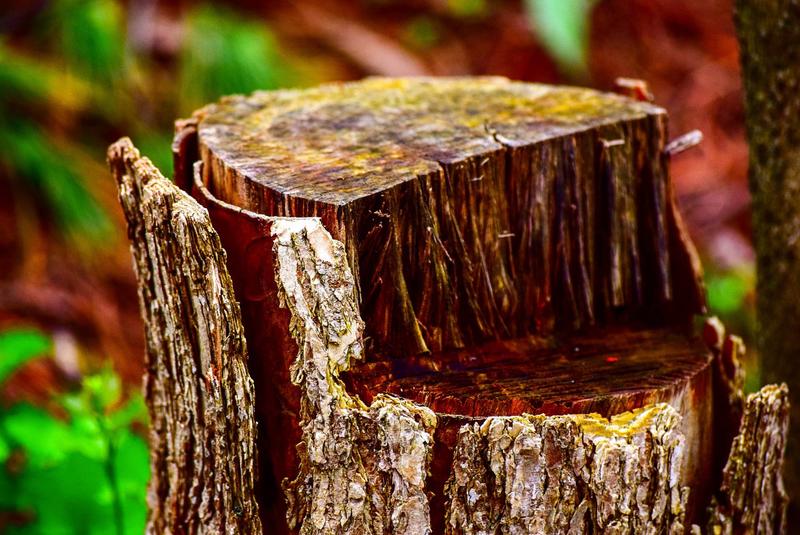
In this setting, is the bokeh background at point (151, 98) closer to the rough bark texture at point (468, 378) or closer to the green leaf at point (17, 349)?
the green leaf at point (17, 349)

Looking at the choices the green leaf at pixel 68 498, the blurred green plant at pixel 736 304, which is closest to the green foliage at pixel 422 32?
the blurred green plant at pixel 736 304

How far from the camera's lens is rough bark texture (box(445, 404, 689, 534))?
1.18 metres

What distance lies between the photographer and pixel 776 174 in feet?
5.60

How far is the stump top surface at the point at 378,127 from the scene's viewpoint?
1.35 m

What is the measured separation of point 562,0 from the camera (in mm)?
3377

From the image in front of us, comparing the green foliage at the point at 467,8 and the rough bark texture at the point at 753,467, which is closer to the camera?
the rough bark texture at the point at 753,467

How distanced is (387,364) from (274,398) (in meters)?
0.19

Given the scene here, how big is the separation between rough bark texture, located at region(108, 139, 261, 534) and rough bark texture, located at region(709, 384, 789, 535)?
74cm

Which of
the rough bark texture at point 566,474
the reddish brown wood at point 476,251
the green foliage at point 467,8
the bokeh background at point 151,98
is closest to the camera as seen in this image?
the rough bark texture at point 566,474

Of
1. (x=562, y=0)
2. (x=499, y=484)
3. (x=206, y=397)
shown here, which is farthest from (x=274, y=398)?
(x=562, y=0)

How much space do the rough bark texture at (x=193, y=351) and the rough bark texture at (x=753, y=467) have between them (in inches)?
29.1

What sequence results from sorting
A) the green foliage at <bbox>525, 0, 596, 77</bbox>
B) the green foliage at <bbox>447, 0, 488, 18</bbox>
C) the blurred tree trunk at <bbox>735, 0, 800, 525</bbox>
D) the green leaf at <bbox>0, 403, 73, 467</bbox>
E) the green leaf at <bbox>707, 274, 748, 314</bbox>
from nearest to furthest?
the blurred tree trunk at <bbox>735, 0, 800, 525</bbox>
the green leaf at <bbox>0, 403, 73, 467</bbox>
the green foliage at <bbox>525, 0, 596, 77</bbox>
the green leaf at <bbox>707, 274, 748, 314</bbox>
the green foliage at <bbox>447, 0, 488, 18</bbox>

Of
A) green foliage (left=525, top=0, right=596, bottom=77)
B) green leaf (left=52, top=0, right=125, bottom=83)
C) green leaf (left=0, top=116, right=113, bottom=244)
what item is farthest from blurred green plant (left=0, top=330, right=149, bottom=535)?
green foliage (left=525, top=0, right=596, bottom=77)

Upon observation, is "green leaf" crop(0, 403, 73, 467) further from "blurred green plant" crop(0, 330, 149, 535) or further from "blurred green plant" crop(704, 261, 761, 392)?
"blurred green plant" crop(704, 261, 761, 392)
